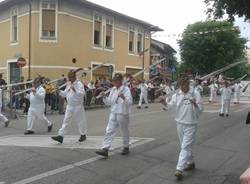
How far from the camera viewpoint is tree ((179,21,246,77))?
54812 millimetres

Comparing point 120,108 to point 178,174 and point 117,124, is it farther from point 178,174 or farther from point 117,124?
point 178,174

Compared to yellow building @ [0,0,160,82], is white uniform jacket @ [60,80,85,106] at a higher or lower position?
lower

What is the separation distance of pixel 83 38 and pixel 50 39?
9.00ft

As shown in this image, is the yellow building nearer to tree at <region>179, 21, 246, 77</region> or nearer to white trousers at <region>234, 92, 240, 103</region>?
white trousers at <region>234, 92, 240, 103</region>

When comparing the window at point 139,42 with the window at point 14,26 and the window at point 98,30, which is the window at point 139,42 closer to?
the window at point 98,30

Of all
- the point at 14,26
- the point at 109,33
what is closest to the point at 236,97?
the point at 109,33

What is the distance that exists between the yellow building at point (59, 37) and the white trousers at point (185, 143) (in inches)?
831

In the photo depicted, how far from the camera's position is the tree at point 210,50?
180ft

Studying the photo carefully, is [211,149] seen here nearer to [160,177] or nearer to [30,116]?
[160,177]

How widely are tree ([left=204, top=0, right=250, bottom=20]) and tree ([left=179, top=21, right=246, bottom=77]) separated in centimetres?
3609

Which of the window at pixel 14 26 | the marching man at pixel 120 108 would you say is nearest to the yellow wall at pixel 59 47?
the window at pixel 14 26

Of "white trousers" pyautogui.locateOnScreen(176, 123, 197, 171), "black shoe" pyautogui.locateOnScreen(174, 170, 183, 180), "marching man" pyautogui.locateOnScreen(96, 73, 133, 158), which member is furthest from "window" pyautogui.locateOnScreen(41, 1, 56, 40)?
"black shoe" pyautogui.locateOnScreen(174, 170, 183, 180)

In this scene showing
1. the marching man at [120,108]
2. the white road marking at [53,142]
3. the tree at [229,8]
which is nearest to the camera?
the marching man at [120,108]

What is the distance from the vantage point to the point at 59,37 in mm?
28266
